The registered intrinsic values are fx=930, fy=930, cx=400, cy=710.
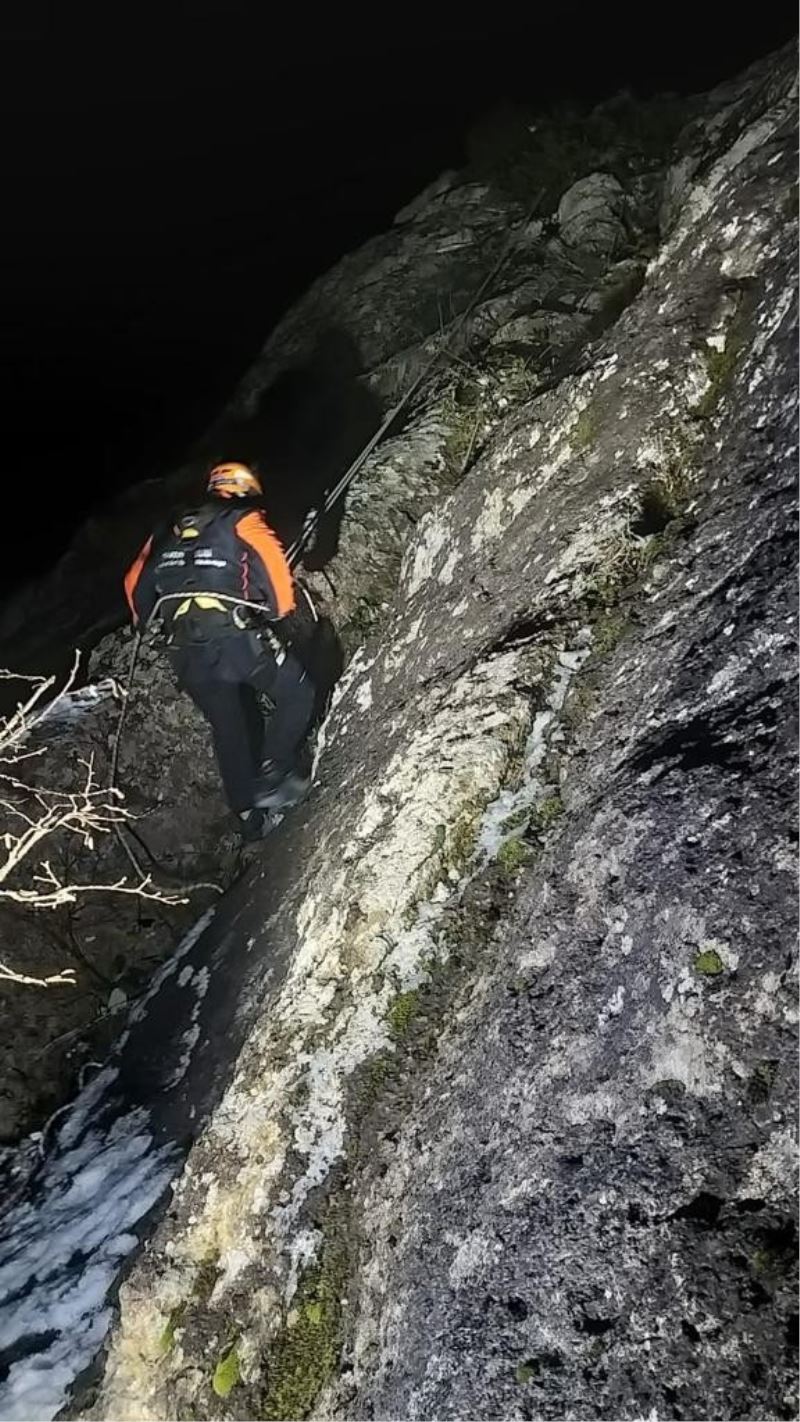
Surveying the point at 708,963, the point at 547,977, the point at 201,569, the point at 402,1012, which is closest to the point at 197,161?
the point at 201,569

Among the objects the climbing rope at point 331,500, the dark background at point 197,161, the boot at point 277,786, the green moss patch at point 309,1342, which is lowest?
the green moss patch at point 309,1342

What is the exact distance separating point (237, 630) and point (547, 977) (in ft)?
13.4

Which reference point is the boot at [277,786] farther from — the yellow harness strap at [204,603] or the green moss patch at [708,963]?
the green moss patch at [708,963]

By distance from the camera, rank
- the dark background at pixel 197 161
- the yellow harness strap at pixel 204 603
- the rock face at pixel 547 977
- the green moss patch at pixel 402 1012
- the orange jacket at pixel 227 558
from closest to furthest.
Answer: the rock face at pixel 547 977 < the green moss patch at pixel 402 1012 < the orange jacket at pixel 227 558 < the yellow harness strap at pixel 204 603 < the dark background at pixel 197 161

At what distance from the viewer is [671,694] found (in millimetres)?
3852

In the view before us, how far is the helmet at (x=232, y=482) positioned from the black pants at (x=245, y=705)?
116cm

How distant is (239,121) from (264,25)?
193 inches

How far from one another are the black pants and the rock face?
2.25 ft

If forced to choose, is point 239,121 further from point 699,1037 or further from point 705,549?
point 699,1037

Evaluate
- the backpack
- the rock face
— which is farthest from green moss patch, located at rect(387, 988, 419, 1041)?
the backpack

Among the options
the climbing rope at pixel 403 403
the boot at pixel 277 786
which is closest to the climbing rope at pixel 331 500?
the climbing rope at pixel 403 403

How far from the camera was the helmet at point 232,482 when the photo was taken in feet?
22.9

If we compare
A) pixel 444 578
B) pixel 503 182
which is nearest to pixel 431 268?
pixel 503 182

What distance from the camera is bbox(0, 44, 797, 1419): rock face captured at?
289 centimetres
